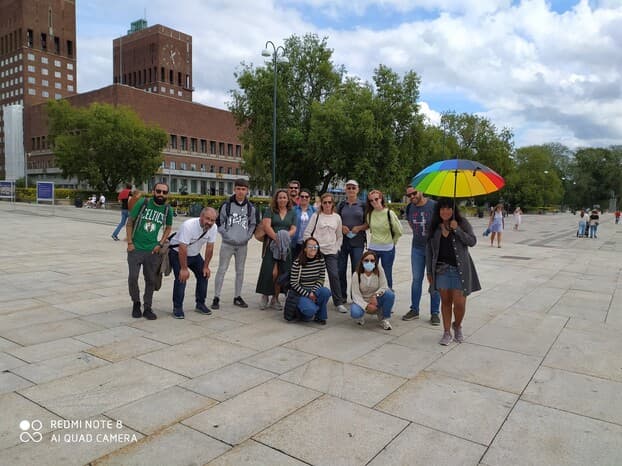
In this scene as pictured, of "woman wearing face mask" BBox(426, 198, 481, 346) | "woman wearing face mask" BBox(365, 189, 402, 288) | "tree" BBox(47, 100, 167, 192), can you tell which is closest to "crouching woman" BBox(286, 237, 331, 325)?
"woman wearing face mask" BBox(365, 189, 402, 288)

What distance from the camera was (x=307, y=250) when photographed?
20.0 ft

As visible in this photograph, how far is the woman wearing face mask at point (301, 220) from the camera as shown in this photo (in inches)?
268

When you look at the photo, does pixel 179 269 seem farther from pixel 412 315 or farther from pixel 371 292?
pixel 412 315

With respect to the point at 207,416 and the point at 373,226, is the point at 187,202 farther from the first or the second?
the point at 207,416

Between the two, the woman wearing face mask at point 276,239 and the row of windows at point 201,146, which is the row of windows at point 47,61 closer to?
the row of windows at point 201,146

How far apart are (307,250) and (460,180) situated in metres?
2.07

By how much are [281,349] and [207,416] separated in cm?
164

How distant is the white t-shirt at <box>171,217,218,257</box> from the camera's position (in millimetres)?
6012

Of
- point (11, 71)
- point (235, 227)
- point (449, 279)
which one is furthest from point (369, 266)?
point (11, 71)

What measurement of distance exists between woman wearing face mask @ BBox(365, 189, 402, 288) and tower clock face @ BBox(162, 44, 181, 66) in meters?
112

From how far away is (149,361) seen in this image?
4496 mm

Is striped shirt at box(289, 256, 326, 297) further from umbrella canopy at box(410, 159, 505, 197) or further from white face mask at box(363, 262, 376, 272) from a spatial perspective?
umbrella canopy at box(410, 159, 505, 197)

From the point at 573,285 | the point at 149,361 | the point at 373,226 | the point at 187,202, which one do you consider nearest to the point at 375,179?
the point at 187,202

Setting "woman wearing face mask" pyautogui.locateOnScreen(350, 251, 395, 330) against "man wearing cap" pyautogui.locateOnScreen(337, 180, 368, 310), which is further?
"man wearing cap" pyautogui.locateOnScreen(337, 180, 368, 310)
